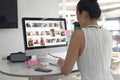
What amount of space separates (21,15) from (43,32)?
75cm

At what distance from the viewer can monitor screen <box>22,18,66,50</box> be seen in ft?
6.24

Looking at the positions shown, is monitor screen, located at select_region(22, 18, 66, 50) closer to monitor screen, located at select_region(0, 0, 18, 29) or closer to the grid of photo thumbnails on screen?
the grid of photo thumbnails on screen

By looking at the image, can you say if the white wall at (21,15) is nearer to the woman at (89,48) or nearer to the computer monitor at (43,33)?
the computer monitor at (43,33)

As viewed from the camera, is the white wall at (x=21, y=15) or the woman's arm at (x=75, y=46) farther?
the white wall at (x=21, y=15)

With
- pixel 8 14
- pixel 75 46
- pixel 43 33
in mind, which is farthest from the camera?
pixel 8 14

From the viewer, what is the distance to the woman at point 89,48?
1330 mm

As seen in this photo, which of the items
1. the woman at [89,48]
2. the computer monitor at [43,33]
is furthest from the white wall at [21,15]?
the woman at [89,48]

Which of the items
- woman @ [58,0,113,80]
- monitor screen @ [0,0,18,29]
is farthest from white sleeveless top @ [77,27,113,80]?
monitor screen @ [0,0,18,29]

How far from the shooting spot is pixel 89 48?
1.35 meters

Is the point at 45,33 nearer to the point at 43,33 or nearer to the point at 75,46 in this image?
the point at 43,33

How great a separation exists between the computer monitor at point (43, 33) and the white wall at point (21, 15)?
660 mm

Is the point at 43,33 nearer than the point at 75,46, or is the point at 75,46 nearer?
the point at 75,46

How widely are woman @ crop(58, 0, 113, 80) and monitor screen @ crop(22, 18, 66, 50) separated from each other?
2.02 feet

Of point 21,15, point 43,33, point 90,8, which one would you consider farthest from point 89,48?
point 21,15
